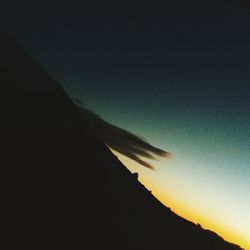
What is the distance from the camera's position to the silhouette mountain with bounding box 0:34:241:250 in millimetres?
71413

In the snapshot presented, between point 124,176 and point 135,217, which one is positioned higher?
point 124,176

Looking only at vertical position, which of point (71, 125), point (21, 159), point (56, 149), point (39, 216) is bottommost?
point (39, 216)

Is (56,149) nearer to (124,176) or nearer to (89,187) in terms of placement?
(89,187)

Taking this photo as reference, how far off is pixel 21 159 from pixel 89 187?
20440 mm

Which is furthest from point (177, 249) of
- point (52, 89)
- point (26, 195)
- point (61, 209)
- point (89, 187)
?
point (52, 89)

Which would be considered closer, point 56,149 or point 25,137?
point 25,137

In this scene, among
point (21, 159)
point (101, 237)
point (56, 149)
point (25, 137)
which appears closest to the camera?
point (101, 237)

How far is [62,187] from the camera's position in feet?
300

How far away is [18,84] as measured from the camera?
129m

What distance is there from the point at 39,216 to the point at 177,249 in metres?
44.7

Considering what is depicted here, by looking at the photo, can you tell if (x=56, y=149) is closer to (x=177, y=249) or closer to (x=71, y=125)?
(x=71, y=125)

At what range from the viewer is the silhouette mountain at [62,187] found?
71.4 m

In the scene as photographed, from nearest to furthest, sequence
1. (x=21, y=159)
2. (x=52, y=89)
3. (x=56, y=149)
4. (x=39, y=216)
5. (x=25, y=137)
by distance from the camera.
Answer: (x=39, y=216) → (x=21, y=159) → (x=25, y=137) → (x=56, y=149) → (x=52, y=89)

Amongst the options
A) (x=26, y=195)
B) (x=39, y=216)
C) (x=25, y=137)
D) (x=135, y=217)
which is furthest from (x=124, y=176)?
(x=39, y=216)
